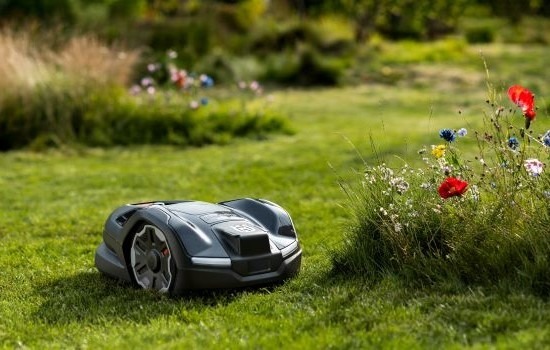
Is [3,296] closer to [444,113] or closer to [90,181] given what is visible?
[90,181]

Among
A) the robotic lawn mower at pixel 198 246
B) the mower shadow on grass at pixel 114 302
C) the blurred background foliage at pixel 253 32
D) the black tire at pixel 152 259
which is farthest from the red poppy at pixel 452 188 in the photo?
the blurred background foliage at pixel 253 32

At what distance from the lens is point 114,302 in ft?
16.0

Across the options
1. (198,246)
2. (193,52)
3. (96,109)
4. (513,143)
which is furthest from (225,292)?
(193,52)

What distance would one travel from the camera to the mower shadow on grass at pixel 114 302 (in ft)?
15.1

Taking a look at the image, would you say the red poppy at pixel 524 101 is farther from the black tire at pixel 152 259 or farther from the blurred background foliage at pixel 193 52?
the blurred background foliage at pixel 193 52

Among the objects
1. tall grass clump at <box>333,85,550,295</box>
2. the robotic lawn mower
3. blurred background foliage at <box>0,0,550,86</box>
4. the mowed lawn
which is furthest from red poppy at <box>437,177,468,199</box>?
blurred background foliage at <box>0,0,550,86</box>

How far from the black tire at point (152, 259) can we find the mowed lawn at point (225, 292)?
3.3 inches

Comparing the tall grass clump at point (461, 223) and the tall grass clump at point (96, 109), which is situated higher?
the tall grass clump at point (461, 223)

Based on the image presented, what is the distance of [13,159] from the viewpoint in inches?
396

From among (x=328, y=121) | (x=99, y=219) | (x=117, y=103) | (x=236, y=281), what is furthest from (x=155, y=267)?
(x=328, y=121)

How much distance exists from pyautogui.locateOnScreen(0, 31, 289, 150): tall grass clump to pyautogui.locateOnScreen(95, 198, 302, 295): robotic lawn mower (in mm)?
5868

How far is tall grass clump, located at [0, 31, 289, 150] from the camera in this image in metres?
10.9

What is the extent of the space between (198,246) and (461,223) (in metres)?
1.43

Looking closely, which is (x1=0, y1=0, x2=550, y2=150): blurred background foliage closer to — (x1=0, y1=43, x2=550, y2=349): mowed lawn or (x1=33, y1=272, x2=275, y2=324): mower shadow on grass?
(x1=0, y1=43, x2=550, y2=349): mowed lawn
